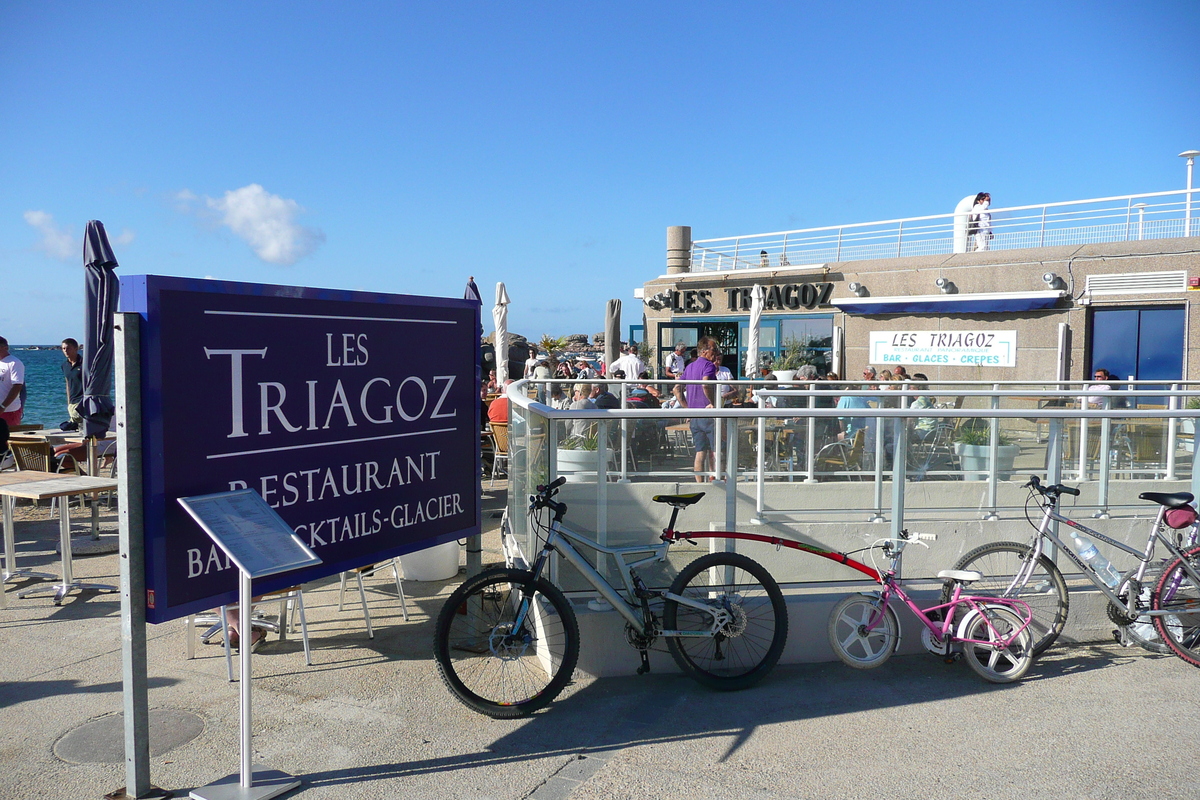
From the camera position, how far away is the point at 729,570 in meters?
4.49

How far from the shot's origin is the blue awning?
17391 millimetres

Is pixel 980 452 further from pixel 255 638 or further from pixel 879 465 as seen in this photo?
pixel 255 638

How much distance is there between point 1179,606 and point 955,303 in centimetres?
1505

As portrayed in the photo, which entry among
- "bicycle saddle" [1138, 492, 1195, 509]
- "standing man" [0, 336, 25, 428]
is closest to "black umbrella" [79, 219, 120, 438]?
"standing man" [0, 336, 25, 428]

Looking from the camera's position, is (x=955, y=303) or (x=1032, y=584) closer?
(x=1032, y=584)

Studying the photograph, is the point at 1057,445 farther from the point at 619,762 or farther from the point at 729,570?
the point at 619,762

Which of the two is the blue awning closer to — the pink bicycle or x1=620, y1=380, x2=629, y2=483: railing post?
the pink bicycle

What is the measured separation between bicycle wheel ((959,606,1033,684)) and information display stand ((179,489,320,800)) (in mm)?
3175

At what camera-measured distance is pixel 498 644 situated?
4047 mm

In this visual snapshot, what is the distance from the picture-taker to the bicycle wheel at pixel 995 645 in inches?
173

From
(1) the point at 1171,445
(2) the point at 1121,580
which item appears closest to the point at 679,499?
A: (2) the point at 1121,580

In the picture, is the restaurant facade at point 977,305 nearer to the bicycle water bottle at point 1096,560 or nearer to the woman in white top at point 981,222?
the woman in white top at point 981,222

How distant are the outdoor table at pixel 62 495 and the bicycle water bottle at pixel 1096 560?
5.72 meters

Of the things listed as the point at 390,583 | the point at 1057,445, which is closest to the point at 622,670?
the point at 390,583
